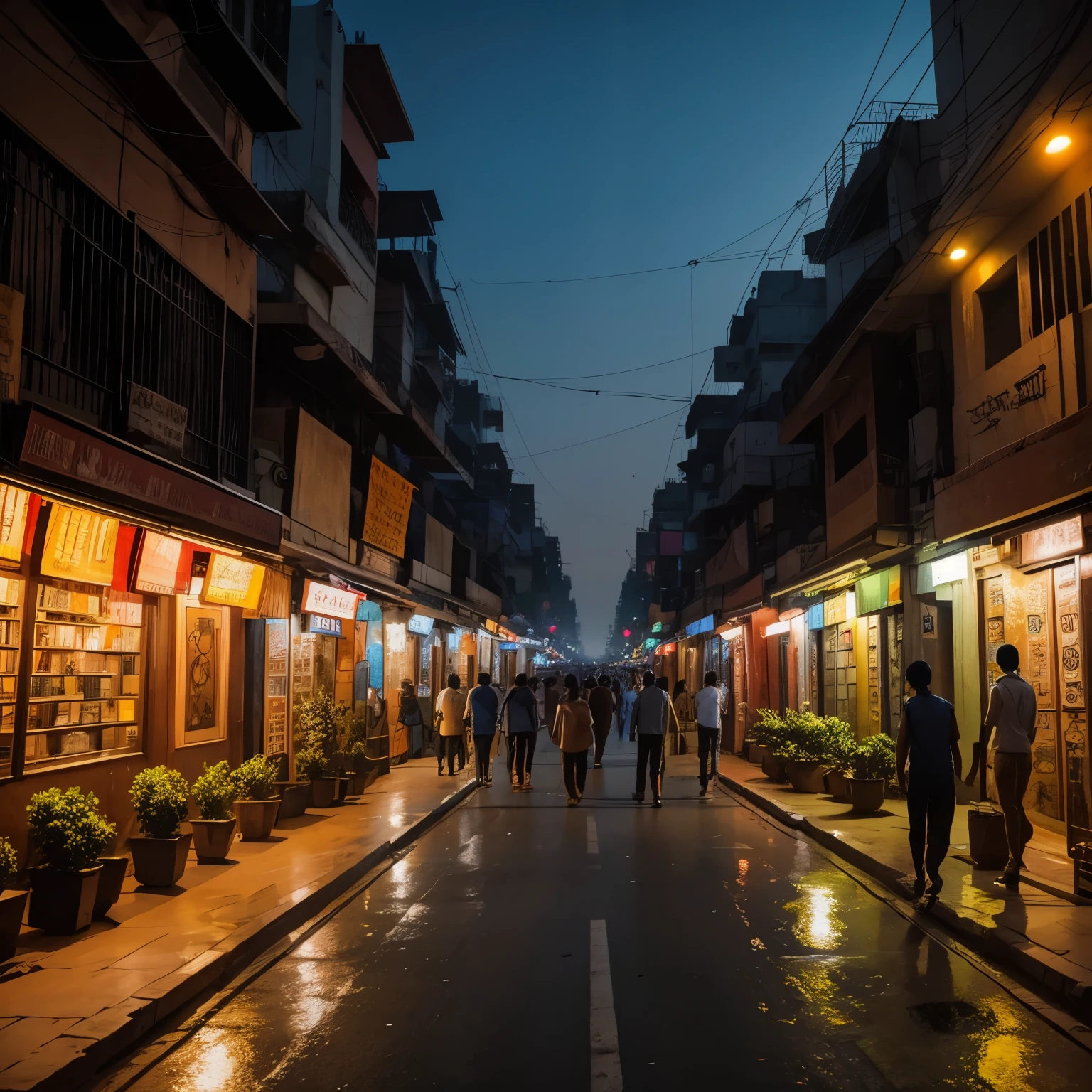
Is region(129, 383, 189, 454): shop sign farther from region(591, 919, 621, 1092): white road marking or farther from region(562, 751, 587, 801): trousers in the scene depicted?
region(562, 751, 587, 801): trousers

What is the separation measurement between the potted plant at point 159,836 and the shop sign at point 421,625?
1497cm

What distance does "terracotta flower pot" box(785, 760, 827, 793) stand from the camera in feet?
54.5

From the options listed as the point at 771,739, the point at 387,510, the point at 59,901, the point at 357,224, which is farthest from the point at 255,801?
the point at 357,224

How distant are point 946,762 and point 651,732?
767cm

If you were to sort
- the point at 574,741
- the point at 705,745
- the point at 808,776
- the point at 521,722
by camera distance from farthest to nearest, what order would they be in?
the point at 521,722 < the point at 705,745 < the point at 808,776 < the point at 574,741

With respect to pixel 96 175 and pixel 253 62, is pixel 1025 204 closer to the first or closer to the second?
pixel 253 62

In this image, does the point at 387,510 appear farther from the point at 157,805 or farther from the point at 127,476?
the point at 127,476

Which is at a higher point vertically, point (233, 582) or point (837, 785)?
point (233, 582)

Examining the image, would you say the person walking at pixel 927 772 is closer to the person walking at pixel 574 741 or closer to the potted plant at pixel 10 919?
the potted plant at pixel 10 919

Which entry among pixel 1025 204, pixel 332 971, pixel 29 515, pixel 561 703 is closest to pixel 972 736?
pixel 561 703

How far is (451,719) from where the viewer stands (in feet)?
65.3

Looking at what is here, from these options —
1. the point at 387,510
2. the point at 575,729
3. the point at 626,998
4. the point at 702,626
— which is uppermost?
the point at 387,510

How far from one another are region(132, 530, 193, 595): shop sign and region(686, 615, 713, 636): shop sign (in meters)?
24.9

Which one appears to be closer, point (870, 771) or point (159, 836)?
point (159, 836)
